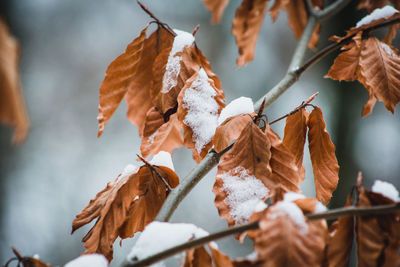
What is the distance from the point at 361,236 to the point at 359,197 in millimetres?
41

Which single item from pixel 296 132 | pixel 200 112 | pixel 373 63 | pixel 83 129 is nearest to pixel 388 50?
pixel 373 63

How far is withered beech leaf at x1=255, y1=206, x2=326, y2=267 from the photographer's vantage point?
0.25 metres

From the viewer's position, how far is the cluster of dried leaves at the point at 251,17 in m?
0.63

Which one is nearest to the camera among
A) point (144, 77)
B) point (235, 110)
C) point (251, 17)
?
point (235, 110)

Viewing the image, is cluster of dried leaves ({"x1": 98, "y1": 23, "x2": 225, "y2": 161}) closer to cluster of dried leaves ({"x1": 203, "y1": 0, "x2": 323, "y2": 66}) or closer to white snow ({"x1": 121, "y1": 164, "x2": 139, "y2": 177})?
white snow ({"x1": 121, "y1": 164, "x2": 139, "y2": 177})

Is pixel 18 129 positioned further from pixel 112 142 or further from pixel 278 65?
pixel 278 65

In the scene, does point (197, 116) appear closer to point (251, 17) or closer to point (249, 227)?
point (249, 227)

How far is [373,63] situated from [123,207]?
1.29 ft

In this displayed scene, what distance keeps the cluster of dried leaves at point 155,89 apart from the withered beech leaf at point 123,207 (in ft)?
0.15

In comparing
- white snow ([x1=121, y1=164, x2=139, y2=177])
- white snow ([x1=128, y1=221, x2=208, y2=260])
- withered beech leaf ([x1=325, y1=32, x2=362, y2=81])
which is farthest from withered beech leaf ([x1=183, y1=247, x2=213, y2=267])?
withered beech leaf ([x1=325, y1=32, x2=362, y2=81])

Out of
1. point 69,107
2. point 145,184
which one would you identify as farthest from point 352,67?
point 69,107

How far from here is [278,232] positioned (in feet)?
0.85

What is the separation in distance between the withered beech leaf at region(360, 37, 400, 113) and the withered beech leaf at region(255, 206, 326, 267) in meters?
0.25

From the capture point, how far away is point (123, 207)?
38 centimetres
